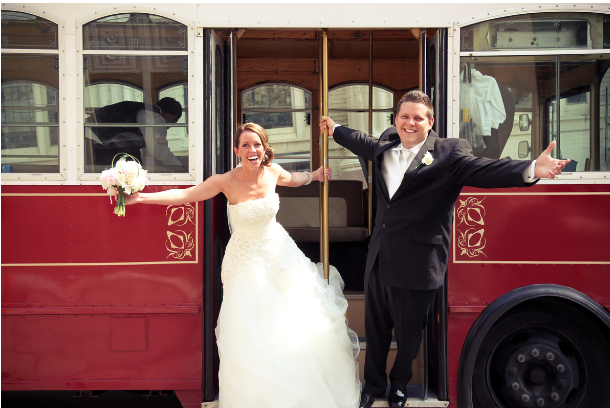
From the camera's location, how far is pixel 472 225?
2.77m

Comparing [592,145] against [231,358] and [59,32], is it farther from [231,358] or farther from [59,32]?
[59,32]

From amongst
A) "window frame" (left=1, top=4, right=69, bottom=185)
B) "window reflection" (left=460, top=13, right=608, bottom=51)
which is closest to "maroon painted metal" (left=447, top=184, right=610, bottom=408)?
"window reflection" (left=460, top=13, right=608, bottom=51)

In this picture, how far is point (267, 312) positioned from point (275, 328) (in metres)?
0.10

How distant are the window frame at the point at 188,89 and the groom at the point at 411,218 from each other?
108 centimetres

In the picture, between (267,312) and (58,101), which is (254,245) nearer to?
(267,312)

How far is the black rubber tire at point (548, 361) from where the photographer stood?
9.18 feet

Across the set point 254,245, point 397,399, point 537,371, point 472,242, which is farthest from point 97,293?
point 537,371

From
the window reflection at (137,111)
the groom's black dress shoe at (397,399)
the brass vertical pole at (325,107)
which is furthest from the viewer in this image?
the brass vertical pole at (325,107)

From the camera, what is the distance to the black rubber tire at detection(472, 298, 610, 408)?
9.18 feet

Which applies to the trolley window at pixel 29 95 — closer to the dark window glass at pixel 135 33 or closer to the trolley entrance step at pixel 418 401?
the dark window glass at pixel 135 33

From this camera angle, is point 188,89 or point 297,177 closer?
point 188,89

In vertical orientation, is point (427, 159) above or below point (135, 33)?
below

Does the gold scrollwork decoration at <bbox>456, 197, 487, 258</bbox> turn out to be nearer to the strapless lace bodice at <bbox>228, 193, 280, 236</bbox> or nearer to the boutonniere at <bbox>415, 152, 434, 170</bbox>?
the boutonniere at <bbox>415, 152, 434, 170</bbox>

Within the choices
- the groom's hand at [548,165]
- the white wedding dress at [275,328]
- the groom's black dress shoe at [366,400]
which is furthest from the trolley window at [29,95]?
the groom's hand at [548,165]
